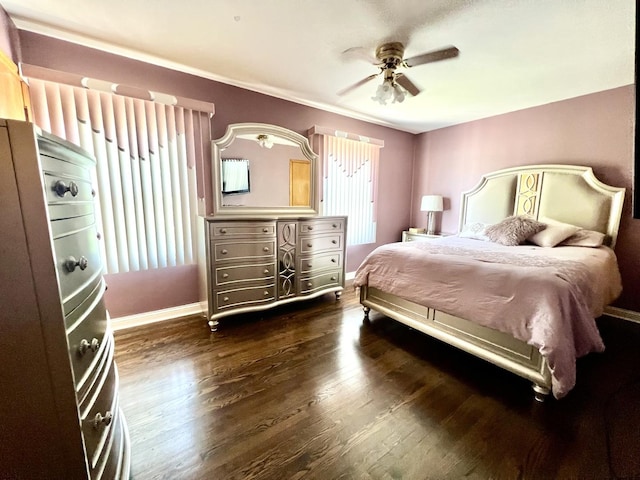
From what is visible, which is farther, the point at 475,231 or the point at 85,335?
the point at 475,231

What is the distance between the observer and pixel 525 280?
1678 mm

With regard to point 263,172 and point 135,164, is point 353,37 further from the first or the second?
point 135,164

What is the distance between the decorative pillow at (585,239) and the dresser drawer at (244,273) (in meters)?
3.08

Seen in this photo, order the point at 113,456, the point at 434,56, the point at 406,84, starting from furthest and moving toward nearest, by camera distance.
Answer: the point at 406,84 < the point at 434,56 < the point at 113,456

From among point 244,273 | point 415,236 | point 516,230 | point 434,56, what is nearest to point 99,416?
point 244,273

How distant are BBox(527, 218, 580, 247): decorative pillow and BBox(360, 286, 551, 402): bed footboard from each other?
1577 millimetres

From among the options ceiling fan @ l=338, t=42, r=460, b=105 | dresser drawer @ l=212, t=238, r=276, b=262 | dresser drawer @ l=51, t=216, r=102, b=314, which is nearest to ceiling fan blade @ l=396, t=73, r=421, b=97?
ceiling fan @ l=338, t=42, r=460, b=105

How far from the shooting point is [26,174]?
26.0 inches

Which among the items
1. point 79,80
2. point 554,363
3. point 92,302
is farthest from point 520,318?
point 79,80

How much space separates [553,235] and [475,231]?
901 millimetres

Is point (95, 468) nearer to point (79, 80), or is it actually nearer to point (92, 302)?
point (92, 302)

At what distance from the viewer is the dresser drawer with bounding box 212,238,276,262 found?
94.8 inches

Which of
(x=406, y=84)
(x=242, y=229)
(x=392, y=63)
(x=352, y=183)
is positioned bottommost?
(x=242, y=229)

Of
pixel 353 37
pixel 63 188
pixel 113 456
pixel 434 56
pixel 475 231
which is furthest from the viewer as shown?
pixel 475 231
